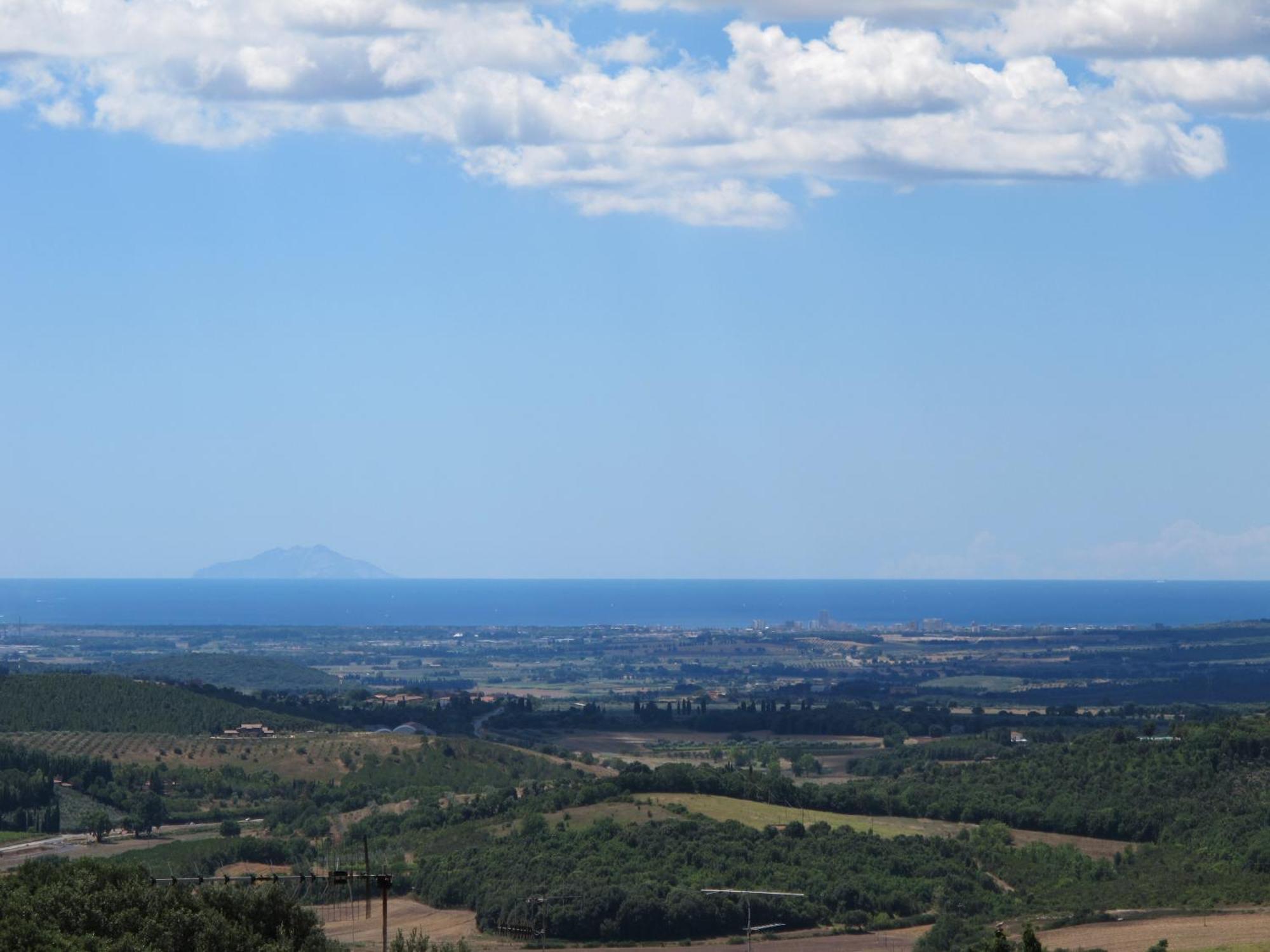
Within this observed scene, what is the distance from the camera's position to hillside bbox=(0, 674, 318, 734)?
488ft

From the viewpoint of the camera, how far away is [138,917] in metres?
49.1

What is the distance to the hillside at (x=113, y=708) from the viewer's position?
149m

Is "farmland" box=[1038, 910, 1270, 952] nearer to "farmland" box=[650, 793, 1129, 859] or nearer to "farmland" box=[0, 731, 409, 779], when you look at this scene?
"farmland" box=[650, 793, 1129, 859]

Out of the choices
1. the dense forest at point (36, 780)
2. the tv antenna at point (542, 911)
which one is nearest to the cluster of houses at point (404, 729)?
the dense forest at point (36, 780)

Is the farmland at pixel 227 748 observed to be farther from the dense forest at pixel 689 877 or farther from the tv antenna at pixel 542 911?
the tv antenna at pixel 542 911

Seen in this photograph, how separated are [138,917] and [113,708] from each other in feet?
354

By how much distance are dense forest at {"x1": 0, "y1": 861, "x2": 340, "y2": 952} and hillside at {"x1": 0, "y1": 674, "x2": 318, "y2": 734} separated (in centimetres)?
9796

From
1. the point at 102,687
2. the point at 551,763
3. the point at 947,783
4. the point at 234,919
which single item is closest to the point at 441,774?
the point at 551,763

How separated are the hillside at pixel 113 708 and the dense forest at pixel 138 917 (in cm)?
9796

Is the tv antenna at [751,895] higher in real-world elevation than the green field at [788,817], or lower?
lower

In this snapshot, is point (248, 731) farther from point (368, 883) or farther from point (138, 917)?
point (138, 917)

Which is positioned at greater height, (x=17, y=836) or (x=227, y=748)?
(x=227, y=748)

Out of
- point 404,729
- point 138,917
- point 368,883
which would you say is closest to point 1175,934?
point 368,883

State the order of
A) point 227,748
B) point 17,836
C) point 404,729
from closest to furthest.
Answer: point 17,836
point 227,748
point 404,729
